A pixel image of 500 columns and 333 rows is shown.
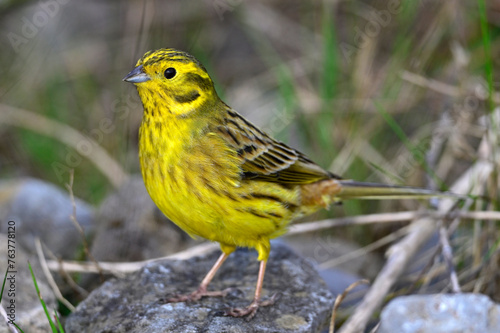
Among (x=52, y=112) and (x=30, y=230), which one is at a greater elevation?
(x=52, y=112)

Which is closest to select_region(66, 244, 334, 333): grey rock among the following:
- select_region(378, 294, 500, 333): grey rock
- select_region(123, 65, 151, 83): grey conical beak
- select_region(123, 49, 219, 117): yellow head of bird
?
select_region(378, 294, 500, 333): grey rock

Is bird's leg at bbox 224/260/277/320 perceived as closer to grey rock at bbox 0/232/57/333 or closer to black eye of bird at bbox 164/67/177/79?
grey rock at bbox 0/232/57/333

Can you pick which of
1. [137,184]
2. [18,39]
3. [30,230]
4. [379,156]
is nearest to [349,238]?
[379,156]

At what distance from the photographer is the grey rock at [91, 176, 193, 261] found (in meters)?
4.65

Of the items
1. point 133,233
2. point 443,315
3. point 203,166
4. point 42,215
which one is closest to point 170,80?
point 203,166

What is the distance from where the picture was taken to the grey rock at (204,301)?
3305mm

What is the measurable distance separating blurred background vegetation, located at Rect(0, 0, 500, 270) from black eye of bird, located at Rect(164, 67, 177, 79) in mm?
1683

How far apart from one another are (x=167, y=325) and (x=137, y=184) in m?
1.87

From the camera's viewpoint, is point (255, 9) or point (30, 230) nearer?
point (30, 230)

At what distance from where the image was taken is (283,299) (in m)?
3.64

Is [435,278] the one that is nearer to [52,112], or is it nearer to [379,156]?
[379,156]

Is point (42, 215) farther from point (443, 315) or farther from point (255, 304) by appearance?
point (443, 315)

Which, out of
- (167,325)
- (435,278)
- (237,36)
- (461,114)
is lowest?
(435,278)

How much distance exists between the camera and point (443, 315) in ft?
10.8
